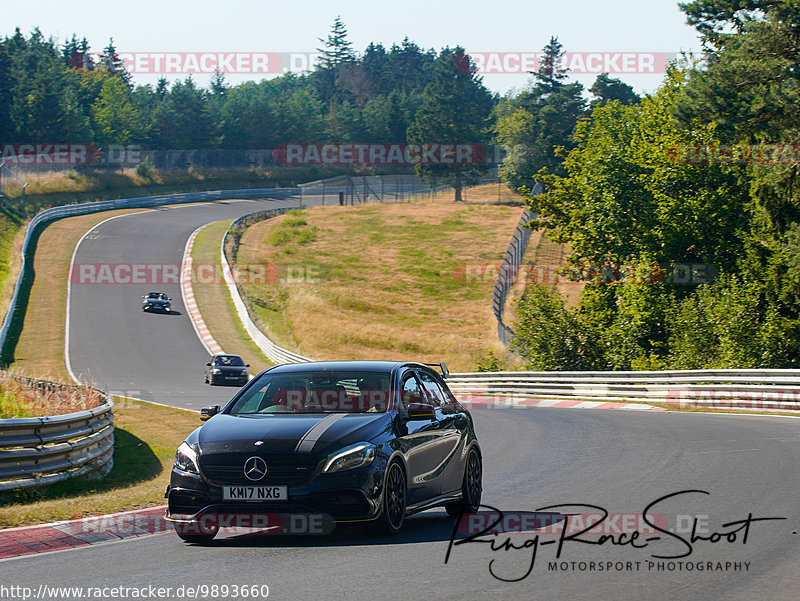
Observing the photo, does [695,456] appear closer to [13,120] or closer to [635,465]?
[635,465]

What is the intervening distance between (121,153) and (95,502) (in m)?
104

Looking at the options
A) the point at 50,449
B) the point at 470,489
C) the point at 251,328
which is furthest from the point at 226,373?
the point at 470,489

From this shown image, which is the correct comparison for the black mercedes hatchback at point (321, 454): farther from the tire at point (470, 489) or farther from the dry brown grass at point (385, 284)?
the dry brown grass at point (385, 284)

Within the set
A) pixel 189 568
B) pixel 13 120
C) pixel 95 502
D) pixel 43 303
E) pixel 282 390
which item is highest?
pixel 13 120

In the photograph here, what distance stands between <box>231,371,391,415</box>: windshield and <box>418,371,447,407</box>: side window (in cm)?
86

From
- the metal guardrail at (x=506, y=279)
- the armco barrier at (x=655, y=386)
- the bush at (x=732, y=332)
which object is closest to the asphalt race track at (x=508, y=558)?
the armco barrier at (x=655, y=386)

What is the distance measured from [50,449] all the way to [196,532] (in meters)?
4.80

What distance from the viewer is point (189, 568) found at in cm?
694

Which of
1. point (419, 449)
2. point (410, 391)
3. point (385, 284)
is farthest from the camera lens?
point (385, 284)

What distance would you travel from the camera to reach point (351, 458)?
774 cm

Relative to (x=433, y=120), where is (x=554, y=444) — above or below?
below

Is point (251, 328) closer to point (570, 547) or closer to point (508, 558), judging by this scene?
point (570, 547)

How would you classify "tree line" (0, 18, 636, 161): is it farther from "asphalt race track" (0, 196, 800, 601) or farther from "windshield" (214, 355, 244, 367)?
"asphalt race track" (0, 196, 800, 601)

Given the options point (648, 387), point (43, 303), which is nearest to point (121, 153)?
point (43, 303)
